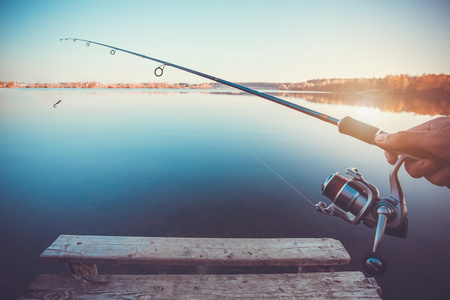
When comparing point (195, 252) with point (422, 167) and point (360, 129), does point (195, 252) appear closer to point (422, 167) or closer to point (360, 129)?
point (360, 129)

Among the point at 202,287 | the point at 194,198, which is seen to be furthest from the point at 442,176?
the point at 194,198

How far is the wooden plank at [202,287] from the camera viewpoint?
1.86 meters

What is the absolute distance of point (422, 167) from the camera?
1266 mm

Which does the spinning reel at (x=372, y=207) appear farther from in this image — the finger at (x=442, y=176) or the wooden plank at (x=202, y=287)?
the wooden plank at (x=202, y=287)

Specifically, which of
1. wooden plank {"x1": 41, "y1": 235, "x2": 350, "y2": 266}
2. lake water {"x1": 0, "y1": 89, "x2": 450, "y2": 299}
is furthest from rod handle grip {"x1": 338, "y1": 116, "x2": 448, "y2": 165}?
lake water {"x1": 0, "y1": 89, "x2": 450, "y2": 299}

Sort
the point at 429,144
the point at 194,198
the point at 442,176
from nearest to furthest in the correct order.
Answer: the point at 429,144, the point at 442,176, the point at 194,198

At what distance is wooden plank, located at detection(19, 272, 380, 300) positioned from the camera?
6.10 feet

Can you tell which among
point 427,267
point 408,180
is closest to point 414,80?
point 408,180

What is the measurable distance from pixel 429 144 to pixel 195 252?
209 cm

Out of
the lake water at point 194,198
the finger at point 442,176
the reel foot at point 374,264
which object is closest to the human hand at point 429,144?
the finger at point 442,176

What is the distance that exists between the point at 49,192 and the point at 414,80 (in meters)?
114

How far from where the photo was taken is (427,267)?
13.7ft

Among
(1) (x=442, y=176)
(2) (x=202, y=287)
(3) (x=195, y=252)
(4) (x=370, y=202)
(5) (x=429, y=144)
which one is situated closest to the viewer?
(5) (x=429, y=144)

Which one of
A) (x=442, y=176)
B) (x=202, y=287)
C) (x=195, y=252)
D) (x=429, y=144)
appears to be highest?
(x=429, y=144)
